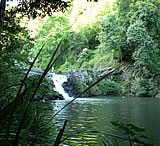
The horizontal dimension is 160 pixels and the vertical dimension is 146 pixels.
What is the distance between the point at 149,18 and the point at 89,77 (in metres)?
8.44

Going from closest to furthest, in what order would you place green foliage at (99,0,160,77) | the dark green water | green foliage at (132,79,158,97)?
the dark green water, green foliage at (132,79,158,97), green foliage at (99,0,160,77)

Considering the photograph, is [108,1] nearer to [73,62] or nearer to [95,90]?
[73,62]

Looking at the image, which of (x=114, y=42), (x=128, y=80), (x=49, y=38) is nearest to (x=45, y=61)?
(x=49, y=38)

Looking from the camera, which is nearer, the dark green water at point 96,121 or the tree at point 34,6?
the dark green water at point 96,121

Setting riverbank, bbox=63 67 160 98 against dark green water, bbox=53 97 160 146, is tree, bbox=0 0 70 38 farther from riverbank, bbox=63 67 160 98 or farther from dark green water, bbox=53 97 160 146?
riverbank, bbox=63 67 160 98

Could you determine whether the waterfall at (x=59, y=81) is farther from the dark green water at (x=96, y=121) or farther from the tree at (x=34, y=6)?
the tree at (x=34, y=6)

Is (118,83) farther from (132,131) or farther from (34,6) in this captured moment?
(132,131)

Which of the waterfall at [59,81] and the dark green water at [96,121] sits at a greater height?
the waterfall at [59,81]

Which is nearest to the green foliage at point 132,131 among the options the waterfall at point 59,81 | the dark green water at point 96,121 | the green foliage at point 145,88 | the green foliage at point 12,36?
the dark green water at point 96,121

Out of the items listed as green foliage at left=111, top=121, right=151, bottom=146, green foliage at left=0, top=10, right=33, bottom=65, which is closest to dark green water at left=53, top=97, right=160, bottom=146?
green foliage at left=111, top=121, right=151, bottom=146

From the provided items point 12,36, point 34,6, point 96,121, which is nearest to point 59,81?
point 96,121

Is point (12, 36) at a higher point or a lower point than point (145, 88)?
lower

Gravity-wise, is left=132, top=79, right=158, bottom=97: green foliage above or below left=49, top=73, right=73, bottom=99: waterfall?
above

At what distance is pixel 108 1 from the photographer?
94.6ft
